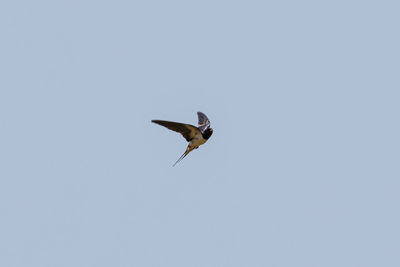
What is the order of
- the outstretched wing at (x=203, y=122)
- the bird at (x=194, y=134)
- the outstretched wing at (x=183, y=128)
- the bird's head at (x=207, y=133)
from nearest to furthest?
1. the outstretched wing at (x=183, y=128)
2. the bird at (x=194, y=134)
3. the bird's head at (x=207, y=133)
4. the outstretched wing at (x=203, y=122)

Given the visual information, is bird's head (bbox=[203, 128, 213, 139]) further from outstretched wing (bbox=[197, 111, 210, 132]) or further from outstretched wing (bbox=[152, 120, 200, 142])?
outstretched wing (bbox=[152, 120, 200, 142])

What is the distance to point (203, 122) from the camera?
125 feet

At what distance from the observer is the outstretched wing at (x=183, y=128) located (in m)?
33.5

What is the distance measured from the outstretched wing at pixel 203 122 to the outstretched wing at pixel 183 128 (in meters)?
0.62

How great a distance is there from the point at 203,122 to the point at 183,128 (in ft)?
10.5

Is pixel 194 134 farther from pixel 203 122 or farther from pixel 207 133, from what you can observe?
pixel 203 122

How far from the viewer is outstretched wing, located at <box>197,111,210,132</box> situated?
37.0m

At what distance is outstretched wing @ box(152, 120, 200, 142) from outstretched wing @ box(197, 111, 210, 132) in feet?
2.03

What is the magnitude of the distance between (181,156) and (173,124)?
2.63 m

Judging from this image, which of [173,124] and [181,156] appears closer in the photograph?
[173,124]

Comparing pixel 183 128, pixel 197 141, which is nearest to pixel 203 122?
pixel 197 141

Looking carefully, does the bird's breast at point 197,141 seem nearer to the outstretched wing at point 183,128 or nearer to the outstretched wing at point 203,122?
the outstretched wing at point 183,128

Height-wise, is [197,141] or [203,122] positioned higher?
[203,122]

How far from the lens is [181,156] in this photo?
119 feet
